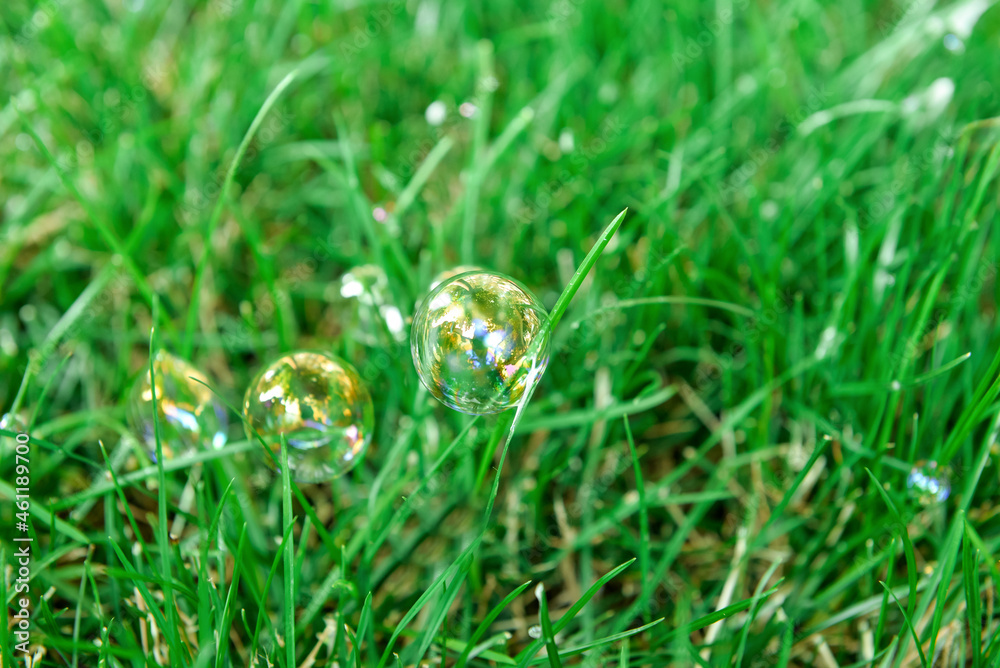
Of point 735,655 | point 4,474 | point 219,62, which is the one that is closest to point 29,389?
point 4,474

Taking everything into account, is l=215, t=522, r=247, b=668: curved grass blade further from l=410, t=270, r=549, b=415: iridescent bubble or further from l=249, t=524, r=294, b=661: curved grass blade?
l=410, t=270, r=549, b=415: iridescent bubble

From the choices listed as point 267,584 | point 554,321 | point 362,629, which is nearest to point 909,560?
point 554,321

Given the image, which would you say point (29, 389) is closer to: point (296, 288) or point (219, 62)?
point (296, 288)

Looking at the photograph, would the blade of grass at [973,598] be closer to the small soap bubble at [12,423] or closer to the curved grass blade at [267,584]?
the curved grass blade at [267,584]

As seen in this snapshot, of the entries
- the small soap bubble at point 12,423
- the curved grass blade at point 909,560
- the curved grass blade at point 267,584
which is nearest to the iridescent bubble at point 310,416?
the curved grass blade at point 267,584

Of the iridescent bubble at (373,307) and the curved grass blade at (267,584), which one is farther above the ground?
the iridescent bubble at (373,307)
